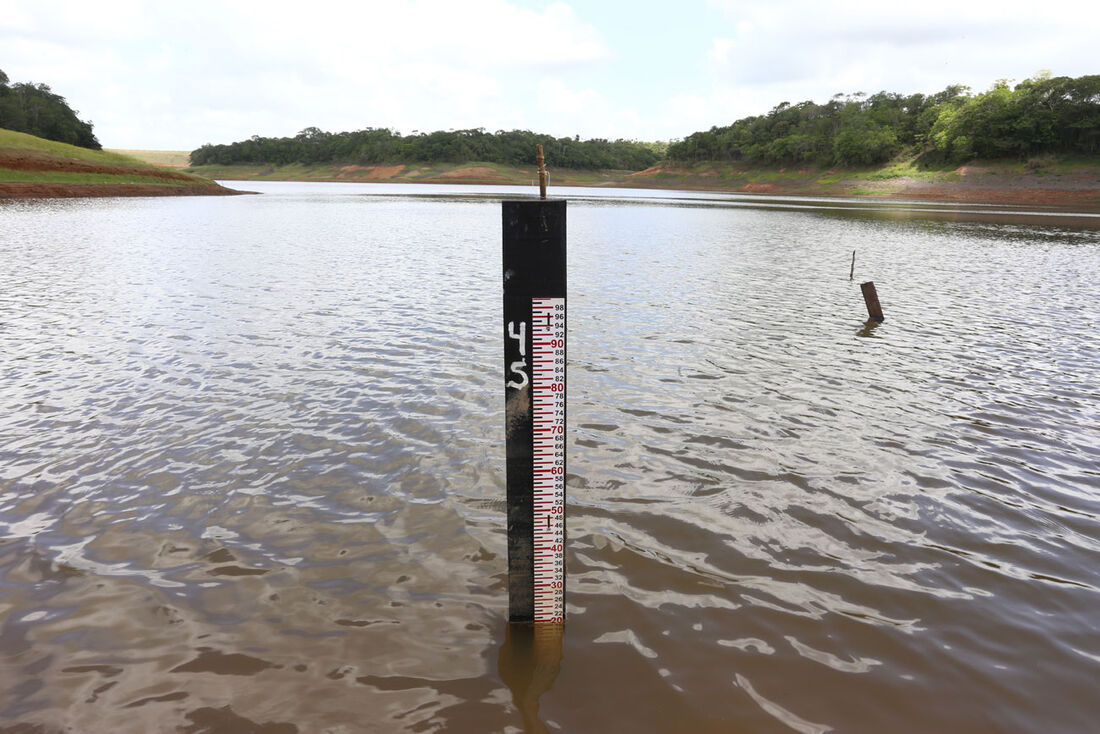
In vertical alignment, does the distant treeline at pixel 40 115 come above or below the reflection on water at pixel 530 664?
above

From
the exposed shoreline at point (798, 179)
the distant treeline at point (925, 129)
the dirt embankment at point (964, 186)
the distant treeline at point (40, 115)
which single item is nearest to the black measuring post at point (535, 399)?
the exposed shoreline at point (798, 179)

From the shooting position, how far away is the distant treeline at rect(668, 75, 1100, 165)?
259 ft

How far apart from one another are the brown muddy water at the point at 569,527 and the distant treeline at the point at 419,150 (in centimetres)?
15260

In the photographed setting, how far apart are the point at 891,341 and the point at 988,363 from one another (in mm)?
1932

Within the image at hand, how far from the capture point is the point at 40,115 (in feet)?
318

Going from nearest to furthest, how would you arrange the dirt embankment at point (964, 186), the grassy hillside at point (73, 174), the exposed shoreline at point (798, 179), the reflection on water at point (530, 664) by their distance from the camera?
the reflection on water at point (530, 664), the grassy hillside at point (73, 174), the dirt embankment at point (964, 186), the exposed shoreline at point (798, 179)

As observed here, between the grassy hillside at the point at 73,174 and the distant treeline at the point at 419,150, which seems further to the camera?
the distant treeline at the point at 419,150

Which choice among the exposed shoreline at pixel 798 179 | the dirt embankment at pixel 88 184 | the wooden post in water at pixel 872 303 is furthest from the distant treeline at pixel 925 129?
the dirt embankment at pixel 88 184

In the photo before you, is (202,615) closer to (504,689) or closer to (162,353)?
(504,689)

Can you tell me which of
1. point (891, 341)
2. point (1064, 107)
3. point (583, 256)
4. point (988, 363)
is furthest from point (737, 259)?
point (1064, 107)

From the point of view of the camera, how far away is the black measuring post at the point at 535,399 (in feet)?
10.7

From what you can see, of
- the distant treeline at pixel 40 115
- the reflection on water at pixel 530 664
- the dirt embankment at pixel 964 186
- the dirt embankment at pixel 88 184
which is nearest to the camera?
the reflection on water at pixel 530 664

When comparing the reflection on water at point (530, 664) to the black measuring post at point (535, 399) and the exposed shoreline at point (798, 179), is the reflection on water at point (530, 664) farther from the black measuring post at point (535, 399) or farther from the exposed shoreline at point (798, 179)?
the exposed shoreline at point (798, 179)

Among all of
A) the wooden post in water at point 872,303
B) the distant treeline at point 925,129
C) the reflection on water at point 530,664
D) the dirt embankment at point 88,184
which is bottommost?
the reflection on water at point 530,664
